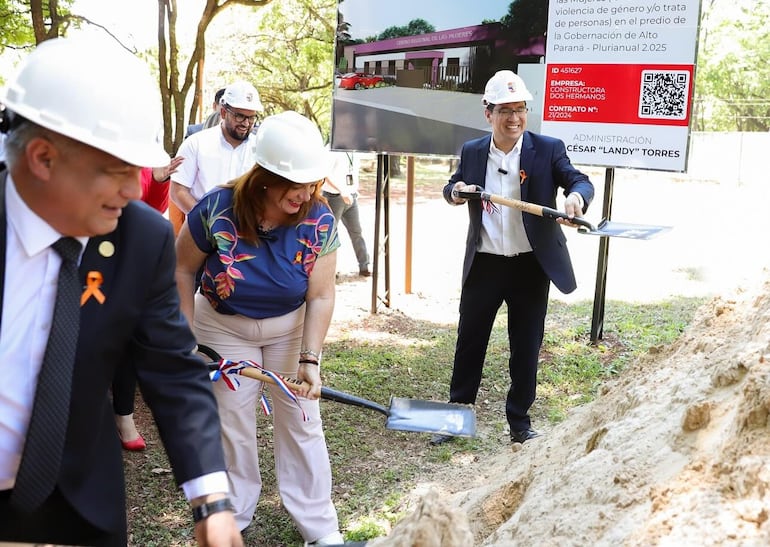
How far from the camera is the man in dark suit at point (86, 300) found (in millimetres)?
1754

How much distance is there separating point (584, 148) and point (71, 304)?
5.81m

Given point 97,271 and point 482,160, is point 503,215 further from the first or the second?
point 97,271

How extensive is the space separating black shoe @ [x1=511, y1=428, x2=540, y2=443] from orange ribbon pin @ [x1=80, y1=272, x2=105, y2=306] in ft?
12.8

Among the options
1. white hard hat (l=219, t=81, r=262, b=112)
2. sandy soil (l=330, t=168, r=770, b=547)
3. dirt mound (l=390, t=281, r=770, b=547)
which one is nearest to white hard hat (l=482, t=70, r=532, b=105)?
white hard hat (l=219, t=81, r=262, b=112)

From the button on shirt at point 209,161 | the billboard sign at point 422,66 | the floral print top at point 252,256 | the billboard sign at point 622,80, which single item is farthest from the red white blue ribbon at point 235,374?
the billboard sign at point 422,66

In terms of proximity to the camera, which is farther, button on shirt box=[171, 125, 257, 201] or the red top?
button on shirt box=[171, 125, 257, 201]

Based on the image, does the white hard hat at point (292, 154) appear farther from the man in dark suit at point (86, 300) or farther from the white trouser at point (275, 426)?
the man in dark suit at point (86, 300)

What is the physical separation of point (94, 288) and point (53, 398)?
0.87ft

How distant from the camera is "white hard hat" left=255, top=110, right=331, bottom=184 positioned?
3.44m

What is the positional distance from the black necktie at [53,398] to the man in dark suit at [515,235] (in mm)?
3629

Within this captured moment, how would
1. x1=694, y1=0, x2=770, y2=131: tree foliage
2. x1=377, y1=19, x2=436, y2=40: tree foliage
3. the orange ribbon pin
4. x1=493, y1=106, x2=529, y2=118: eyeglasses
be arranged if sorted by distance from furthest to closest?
x1=694, y1=0, x2=770, y2=131: tree foliage < x1=377, y1=19, x2=436, y2=40: tree foliage < x1=493, y1=106, x2=529, y2=118: eyeglasses < the orange ribbon pin

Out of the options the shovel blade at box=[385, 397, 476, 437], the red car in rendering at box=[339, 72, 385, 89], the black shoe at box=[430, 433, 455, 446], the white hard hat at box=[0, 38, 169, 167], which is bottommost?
the black shoe at box=[430, 433, 455, 446]

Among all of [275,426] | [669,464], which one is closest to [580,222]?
[275,426]

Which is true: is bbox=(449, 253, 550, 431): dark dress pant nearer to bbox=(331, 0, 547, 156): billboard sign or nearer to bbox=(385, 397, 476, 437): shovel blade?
bbox=(385, 397, 476, 437): shovel blade
